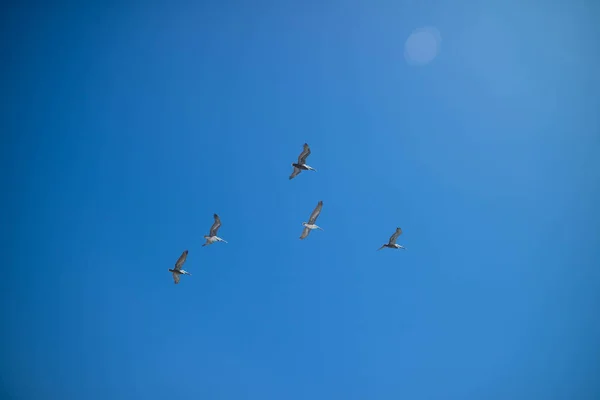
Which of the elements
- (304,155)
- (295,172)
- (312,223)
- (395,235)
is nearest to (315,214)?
(312,223)

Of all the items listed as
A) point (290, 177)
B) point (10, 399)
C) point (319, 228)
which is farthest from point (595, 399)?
point (10, 399)

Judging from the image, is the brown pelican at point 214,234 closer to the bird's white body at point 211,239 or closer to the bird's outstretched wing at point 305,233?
the bird's white body at point 211,239

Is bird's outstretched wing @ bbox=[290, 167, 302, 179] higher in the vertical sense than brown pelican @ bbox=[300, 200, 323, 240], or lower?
higher

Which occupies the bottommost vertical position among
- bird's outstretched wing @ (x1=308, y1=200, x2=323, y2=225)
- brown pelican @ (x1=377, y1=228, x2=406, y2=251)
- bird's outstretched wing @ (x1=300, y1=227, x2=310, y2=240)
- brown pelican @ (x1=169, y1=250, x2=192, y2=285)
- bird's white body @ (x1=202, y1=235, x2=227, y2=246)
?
brown pelican @ (x1=169, y1=250, x2=192, y2=285)

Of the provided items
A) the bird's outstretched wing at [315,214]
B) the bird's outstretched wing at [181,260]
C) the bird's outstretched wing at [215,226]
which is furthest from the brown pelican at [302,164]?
the bird's outstretched wing at [181,260]

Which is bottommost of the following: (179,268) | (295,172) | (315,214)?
(179,268)

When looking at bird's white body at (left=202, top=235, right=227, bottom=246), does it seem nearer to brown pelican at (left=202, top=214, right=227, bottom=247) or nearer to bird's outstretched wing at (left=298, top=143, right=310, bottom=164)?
brown pelican at (left=202, top=214, right=227, bottom=247)

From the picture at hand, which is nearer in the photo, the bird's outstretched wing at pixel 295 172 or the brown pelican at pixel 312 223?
the bird's outstretched wing at pixel 295 172

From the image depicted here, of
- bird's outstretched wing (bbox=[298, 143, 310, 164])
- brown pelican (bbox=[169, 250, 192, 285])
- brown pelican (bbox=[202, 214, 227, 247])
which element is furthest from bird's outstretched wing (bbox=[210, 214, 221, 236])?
bird's outstretched wing (bbox=[298, 143, 310, 164])

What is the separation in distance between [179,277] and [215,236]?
4.94m

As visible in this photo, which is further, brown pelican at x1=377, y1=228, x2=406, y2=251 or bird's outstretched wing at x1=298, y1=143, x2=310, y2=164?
brown pelican at x1=377, y1=228, x2=406, y2=251

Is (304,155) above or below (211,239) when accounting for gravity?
above

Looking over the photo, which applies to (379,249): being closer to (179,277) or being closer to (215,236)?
(215,236)

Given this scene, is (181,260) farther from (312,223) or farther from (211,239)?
(312,223)
